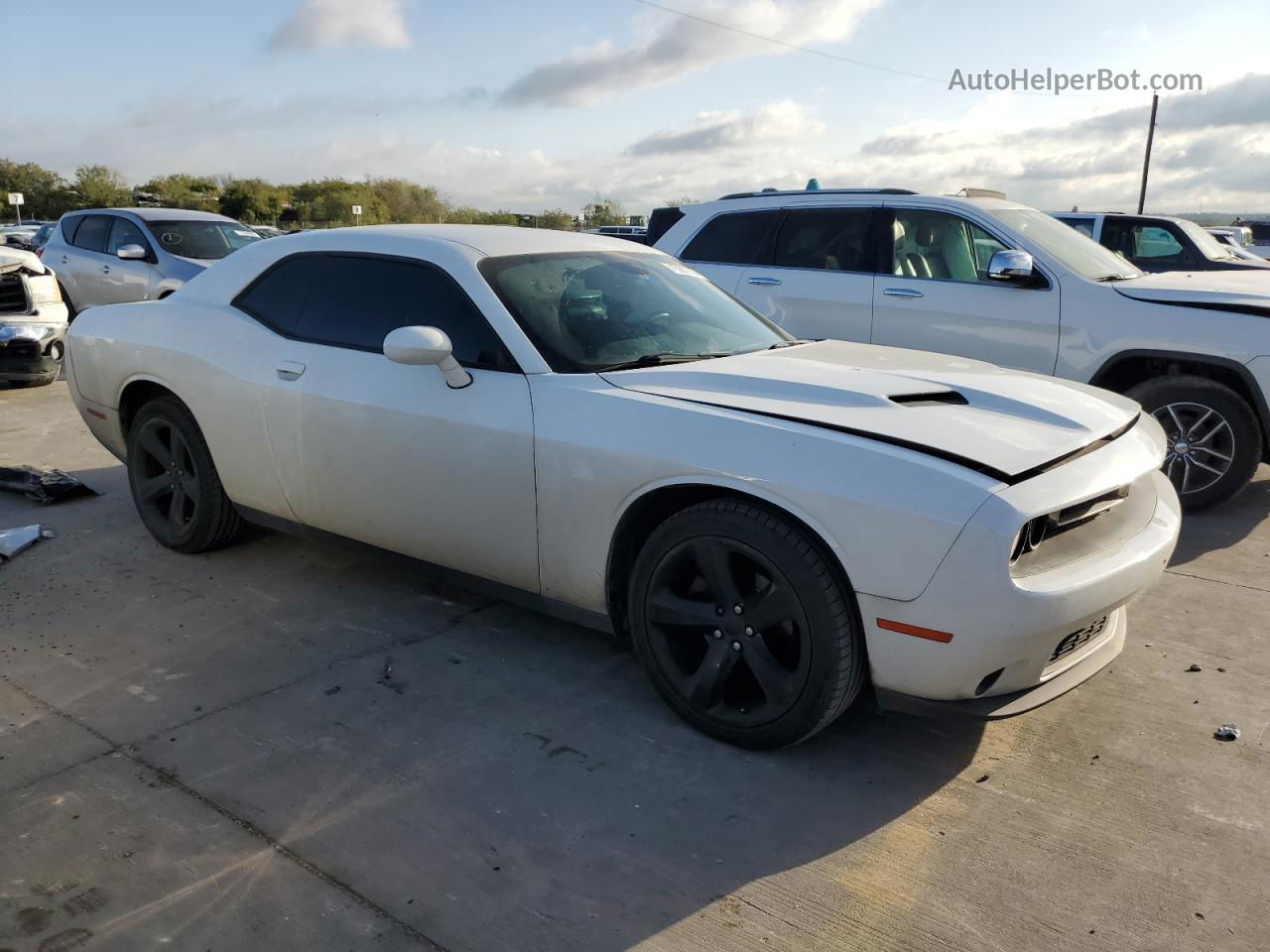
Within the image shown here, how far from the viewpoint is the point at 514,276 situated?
390cm

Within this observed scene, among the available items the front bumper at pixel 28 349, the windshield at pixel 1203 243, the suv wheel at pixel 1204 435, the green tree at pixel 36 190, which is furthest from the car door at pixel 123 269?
the green tree at pixel 36 190

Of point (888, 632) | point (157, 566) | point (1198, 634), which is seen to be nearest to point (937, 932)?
point (888, 632)

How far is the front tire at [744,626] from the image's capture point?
9.51 feet

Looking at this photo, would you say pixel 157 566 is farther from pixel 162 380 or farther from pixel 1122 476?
pixel 1122 476

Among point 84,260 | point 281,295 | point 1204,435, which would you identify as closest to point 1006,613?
point 281,295

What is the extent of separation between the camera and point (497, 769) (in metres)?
3.10

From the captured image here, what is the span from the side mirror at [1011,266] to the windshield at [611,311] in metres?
2.27

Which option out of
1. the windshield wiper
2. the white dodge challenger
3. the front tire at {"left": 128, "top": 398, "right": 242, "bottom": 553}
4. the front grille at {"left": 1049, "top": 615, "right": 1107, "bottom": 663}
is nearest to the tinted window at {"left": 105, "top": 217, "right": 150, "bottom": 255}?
the front tire at {"left": 128, "top": 398, "right": 242, "bottom": 553}

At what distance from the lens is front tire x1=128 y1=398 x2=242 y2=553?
4.76m

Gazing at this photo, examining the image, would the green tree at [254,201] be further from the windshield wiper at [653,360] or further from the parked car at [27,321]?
the windshield wiper at [653,360]

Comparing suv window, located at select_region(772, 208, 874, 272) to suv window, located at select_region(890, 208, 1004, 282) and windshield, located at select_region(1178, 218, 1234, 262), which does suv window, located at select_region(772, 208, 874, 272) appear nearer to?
suv window, located at select_region(890, 208, 1004, 282)

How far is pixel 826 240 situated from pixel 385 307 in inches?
152

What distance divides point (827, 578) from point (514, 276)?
1772 mm

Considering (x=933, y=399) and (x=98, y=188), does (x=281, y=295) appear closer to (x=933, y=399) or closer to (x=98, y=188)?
(x=933, y=399)
